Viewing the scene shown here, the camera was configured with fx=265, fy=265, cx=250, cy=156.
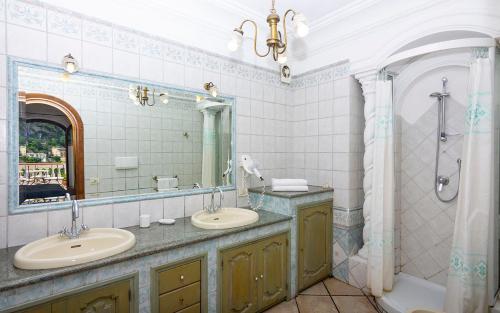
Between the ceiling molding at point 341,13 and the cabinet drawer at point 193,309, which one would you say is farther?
the ceiling molding at point 341,13

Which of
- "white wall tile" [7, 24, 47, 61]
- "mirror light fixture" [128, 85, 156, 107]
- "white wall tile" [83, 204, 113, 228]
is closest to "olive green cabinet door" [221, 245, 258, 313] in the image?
"white wall tile" [83, 204, 113, 228]

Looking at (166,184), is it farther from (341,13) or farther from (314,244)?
(341,13)

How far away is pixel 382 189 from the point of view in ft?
7.47

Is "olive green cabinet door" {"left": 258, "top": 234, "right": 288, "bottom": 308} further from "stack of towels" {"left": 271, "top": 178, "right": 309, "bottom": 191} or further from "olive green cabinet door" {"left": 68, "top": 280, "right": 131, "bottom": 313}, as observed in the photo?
"olive green cabinet door" {"left": 68, "top": 280, "right": 131, "bottom": 313}

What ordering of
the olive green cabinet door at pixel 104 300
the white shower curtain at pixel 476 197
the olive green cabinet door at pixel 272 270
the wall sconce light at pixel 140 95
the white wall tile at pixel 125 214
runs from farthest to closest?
the olive green cabinet door at pixel 272 270
the wall sconce light at pixel 140 95
the white wall tile at pixel 125 214
the white shower curtain at pixel 476 197
the olive green cabinet door at pixel 104 300

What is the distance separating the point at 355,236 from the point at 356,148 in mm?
922

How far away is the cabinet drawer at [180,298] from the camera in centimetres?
164

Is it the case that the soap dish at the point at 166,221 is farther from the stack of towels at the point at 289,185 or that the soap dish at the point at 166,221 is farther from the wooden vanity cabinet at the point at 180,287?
the stack of towels at the point at 289,185

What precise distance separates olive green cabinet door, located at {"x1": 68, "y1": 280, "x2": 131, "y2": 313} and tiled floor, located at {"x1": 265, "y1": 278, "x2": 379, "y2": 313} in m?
1.27

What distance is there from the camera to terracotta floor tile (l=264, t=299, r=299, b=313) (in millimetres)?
2271

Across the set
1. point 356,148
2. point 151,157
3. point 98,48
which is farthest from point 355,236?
point 98,48

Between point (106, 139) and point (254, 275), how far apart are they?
5.12 feet

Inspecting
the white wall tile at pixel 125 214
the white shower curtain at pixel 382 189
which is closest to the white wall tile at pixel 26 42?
the white wall tile at pixel 125 214

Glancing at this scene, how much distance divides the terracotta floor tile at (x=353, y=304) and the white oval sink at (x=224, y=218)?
3.63 ft
